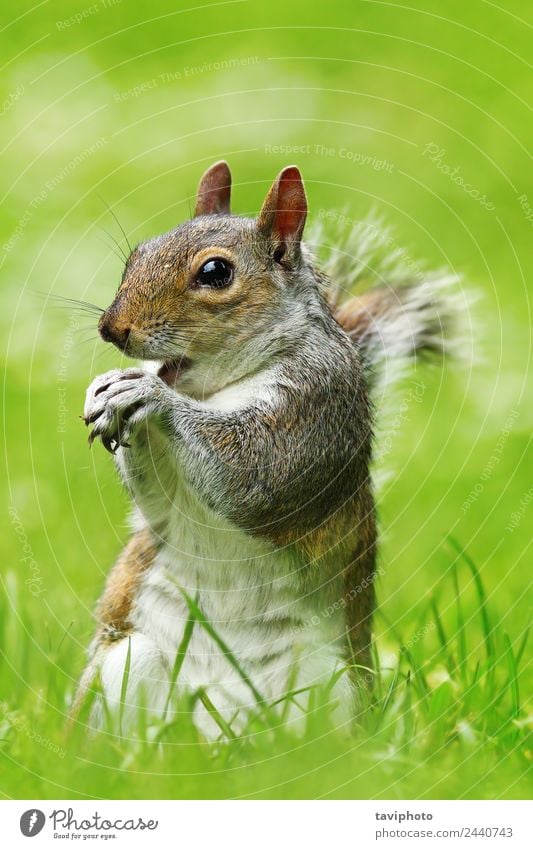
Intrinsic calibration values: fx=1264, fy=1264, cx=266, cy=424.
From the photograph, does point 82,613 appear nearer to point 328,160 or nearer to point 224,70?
point 224,70

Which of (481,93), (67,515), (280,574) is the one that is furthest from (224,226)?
(481,93)

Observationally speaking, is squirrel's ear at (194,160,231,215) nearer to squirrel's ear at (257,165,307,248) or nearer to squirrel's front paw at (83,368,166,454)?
squirrel's ear at (257,165,307,248)

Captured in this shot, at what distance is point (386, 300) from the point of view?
3086mm

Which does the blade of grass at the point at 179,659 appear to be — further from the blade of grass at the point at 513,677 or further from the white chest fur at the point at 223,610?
the blade of grass at the point at 513,677

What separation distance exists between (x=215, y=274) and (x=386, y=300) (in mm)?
728

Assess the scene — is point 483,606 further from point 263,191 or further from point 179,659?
point 263,191

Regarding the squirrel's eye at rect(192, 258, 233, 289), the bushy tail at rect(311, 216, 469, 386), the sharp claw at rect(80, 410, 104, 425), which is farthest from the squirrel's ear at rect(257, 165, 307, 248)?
the sharp claw at rect(80, 410, 104, 425)

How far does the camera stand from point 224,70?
14.4 ft

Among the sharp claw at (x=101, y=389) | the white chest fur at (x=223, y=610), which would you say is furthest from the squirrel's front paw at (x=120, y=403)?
the white chest fur at (x=223, y=610)

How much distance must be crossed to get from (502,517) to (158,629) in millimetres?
1668

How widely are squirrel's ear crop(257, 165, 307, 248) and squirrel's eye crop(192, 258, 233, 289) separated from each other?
0.43 ft

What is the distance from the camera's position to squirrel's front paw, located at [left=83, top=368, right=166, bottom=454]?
2.29 meters

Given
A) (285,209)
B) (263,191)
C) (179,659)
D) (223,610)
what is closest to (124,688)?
(179,659)

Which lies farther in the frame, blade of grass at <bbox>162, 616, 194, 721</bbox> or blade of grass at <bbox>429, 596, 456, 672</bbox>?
blade of grass at <bbox>429, 596, 456, 672</bbox>
